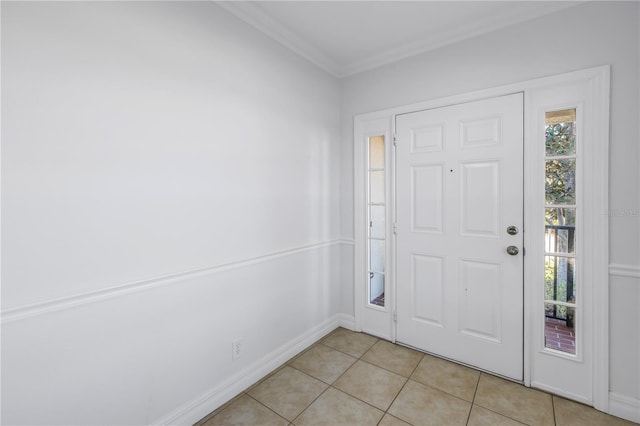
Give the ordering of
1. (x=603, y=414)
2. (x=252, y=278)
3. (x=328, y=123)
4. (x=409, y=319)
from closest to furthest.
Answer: (x=603, y=414) < (x=252, y=278) < (x=409, y=319) < (x=328, y=123)

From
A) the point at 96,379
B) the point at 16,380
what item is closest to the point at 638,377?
the point at 96,379

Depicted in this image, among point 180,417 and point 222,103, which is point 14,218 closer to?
point 222,103

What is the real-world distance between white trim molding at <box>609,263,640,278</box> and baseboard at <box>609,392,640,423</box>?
2.41 feet

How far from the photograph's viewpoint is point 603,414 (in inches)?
70.4

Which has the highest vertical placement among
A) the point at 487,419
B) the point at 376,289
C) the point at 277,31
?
the point at 277,31

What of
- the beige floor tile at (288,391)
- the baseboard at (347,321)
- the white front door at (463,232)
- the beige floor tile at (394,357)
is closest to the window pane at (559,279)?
the white front door at (463,232)

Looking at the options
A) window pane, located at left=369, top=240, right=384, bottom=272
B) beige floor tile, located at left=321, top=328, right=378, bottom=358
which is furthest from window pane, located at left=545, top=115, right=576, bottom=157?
beige floor tile, located at left=321, top=328, right=378, bottom=358

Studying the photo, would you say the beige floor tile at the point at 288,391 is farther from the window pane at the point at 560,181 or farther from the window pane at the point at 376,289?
the window pane at the point at 560,181

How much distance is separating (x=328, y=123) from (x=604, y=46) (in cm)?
197

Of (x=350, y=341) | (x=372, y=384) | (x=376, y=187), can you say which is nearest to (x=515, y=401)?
(x=372, y=384)

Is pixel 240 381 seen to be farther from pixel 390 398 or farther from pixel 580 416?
pixel 580 416

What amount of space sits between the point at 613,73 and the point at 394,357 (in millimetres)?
2456

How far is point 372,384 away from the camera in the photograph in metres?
2.08

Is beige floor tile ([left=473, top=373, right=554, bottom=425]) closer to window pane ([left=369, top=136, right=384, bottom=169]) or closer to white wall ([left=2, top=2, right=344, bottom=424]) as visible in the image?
white wall ([left=2, top=2, right=344, bottom=424])
